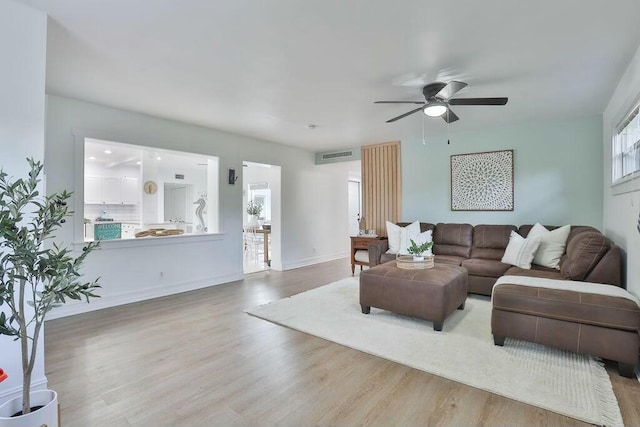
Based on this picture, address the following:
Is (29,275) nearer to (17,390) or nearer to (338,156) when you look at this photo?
(17,390)

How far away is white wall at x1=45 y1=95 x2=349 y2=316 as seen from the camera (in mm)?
3805

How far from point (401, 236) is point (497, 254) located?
1.43 meters

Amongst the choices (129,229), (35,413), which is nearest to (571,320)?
(35,413)

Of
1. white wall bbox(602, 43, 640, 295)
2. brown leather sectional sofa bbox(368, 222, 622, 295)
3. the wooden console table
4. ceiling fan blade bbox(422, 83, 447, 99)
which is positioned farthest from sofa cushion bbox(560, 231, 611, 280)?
the wooden console table

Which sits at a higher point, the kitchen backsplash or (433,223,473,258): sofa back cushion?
the kitchen backsplash

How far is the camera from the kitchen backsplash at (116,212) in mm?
8452

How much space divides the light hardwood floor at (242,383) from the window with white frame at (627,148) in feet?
6.14

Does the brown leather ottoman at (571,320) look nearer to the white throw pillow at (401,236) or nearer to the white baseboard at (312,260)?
the white throw pillow at (401,236)

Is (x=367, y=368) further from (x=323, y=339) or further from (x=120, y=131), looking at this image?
(x=120, y=131)

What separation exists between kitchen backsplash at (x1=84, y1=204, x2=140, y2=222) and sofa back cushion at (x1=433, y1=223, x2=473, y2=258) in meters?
7.78

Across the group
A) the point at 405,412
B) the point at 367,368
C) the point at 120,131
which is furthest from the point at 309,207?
the point at 405,412

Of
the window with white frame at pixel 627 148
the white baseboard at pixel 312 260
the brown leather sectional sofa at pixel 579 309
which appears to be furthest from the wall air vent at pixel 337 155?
the window with white frame at pixel 627 148

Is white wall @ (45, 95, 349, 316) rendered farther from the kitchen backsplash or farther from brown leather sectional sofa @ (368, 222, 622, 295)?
the kitchen backsplash

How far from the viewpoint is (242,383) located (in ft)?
7.52
